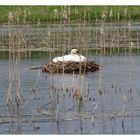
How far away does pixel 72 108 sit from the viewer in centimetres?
708

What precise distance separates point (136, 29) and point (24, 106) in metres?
9.98

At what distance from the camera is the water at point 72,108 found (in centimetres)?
608

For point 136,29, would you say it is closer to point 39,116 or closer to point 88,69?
point 88,69

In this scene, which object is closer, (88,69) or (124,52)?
(88,69)

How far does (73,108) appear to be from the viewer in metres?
7.07

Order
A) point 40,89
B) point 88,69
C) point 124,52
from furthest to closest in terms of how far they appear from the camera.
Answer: point 124,52 → point 88,69 → point 40,89

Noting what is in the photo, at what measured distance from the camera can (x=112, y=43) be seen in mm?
14078

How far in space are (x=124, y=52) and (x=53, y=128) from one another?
7.73 metres

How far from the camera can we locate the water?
20.0ft

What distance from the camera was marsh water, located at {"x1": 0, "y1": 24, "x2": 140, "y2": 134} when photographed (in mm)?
6094

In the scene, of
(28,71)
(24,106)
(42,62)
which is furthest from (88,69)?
(24,106)

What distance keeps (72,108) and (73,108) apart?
11 mm

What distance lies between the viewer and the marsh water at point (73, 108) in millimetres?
6094

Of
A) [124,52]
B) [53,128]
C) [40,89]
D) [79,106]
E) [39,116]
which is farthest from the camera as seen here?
[124,52]
